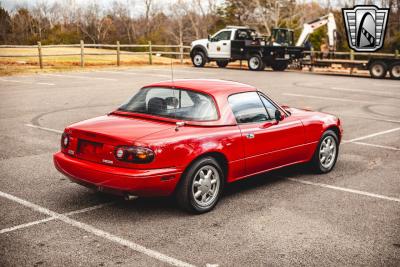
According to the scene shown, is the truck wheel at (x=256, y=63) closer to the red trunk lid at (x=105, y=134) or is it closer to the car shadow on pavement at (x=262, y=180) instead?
the car shadow on pavement at (x=262, y=180)

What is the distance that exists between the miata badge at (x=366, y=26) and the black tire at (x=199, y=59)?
26453mm

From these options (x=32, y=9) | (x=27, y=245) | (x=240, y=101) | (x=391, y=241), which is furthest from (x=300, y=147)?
(x=32, y=9)

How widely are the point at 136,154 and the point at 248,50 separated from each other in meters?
26.0

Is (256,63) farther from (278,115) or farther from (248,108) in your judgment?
(248,108)

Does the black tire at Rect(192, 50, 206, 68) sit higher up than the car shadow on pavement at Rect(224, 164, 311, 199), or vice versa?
the black tire at Rect(192, 50, 206, 68)

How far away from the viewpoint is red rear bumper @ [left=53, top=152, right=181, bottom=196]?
491 centimetres

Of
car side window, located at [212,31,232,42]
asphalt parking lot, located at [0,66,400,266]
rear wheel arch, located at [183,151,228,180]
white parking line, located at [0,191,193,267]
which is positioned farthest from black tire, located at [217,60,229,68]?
white parking line, located at [0,191,193,267]

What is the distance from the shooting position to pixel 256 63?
1176 inches

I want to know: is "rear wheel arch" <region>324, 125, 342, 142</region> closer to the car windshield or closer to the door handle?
the door handle

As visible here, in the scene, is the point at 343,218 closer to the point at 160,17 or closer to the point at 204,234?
the point at 204,234

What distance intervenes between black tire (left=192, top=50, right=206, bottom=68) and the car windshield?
26050 millimetres

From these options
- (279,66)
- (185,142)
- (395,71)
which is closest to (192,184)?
(185,142)

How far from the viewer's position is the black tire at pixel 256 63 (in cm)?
2956

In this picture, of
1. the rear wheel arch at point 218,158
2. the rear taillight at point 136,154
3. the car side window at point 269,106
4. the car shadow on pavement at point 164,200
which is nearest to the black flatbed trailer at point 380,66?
the car shadow on pavement at point 164,200
